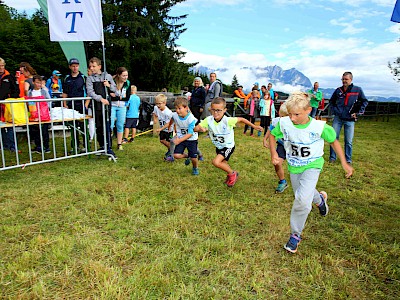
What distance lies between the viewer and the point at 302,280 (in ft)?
8.91

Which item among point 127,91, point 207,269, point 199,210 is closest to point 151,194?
point 199,210

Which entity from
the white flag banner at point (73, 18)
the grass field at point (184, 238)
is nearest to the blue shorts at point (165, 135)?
the grass field at point (184, 238)

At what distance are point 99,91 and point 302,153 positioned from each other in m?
4.73

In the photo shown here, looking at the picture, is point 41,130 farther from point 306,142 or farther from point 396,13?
point 396,13

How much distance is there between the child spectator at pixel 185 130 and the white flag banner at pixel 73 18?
2.35 meters

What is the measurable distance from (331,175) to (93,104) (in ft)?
16.7

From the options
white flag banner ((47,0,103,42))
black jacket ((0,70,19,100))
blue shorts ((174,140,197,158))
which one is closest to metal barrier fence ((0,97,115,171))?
black jacket ((0,70,19,100))

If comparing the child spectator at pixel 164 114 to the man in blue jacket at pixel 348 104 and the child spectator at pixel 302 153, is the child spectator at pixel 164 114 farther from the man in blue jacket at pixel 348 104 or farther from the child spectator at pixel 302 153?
the man in blue jacket at pixel 348 104

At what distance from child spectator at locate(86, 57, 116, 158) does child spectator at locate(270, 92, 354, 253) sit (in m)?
4.32

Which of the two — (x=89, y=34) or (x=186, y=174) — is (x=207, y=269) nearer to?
(x=186, y=174)

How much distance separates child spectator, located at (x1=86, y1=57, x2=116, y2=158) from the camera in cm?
638

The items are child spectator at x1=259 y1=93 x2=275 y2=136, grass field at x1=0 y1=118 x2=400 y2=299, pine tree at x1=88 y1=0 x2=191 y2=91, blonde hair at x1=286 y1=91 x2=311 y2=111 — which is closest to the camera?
grass field at x1=0 y1=118 x2=400 y2=299

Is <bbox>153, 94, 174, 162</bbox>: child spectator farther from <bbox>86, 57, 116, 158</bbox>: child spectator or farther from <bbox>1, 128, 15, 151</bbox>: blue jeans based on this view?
<bbox>1, 128, 15, 151</bbox>: blue jeans

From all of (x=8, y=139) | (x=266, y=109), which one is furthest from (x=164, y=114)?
(x=266, y=109)
